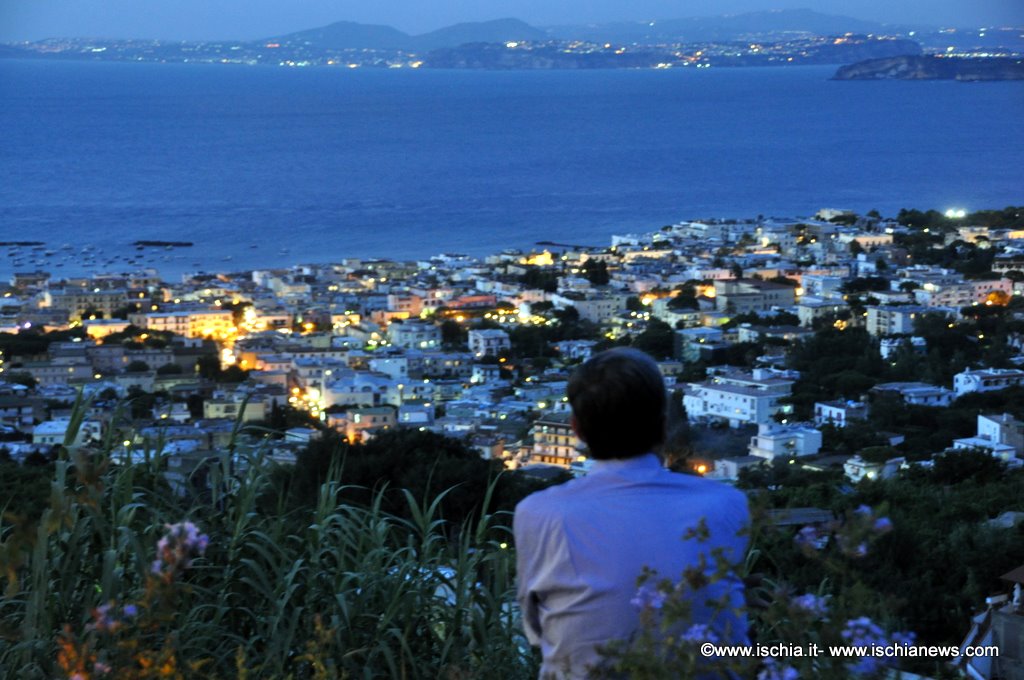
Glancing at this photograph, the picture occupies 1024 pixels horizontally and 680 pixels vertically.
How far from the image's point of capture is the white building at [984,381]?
43.7ft

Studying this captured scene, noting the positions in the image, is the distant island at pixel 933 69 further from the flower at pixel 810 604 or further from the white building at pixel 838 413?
the flower at pixel 810 604

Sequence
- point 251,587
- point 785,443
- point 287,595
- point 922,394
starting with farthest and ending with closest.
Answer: point 922,394 → point 785,443 → point 251,587 → point 287,595

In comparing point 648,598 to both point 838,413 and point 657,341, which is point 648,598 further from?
point 657,341

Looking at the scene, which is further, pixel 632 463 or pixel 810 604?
pixel 632 463

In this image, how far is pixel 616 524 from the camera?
128 centimetres

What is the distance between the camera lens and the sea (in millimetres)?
26933

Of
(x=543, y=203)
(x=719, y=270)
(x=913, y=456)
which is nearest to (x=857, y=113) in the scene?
(x=543, y=203)

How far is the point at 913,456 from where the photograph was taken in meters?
10.4

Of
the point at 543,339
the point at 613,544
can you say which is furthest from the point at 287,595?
the point at 543,339

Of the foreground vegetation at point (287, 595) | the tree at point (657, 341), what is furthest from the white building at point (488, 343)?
the foreground vegetation at point (287, 595)

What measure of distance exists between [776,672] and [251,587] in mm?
903

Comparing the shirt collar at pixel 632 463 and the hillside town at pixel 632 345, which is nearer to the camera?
the shirt collar at pixel 632 463

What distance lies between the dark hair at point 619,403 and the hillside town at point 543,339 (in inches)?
298

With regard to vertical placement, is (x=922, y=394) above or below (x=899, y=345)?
above
